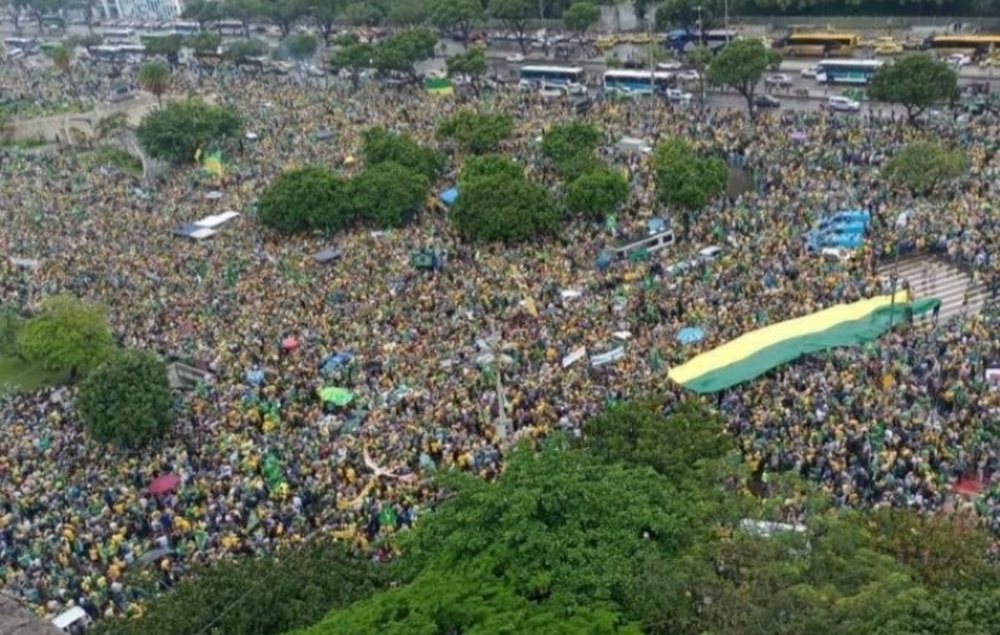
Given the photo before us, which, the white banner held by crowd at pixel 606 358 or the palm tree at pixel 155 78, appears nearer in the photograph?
the white banner held by crowd at pixel 606 358

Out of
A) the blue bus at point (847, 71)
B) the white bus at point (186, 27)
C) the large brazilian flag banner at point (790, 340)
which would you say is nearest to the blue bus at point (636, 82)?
the blue bus at point (847, 71)

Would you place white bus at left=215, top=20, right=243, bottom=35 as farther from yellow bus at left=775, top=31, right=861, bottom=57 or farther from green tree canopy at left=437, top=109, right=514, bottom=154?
green tree canopy at left=437, top=109, right=514, bottom=154

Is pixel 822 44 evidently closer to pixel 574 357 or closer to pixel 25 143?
pixel 574 357

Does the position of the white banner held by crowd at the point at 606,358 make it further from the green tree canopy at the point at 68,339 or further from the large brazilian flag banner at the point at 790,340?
the green tree canopy at the point at 68,339

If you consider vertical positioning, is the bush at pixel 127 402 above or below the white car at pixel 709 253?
below

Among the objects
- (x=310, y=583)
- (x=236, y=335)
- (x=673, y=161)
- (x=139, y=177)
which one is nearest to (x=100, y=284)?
(x=236, y=335)

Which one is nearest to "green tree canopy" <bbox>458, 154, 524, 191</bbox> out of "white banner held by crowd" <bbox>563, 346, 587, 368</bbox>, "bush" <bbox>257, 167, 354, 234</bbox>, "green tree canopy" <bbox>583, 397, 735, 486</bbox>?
"bush" <bbox>257, 167, 354, 234</bbox>

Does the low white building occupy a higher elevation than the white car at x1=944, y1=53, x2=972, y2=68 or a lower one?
higher
